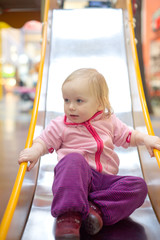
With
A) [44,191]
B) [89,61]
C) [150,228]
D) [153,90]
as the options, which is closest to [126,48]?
[89,61]

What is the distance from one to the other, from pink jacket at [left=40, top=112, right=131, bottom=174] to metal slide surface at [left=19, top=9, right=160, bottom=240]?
248 mm

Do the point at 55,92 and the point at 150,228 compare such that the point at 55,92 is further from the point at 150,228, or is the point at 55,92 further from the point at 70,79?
the point at 150,228

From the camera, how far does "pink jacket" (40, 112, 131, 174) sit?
1.24 meters

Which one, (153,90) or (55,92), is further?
(153,90)

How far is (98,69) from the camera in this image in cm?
217

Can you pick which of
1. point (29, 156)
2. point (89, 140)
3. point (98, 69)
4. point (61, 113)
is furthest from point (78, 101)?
point (98, 69)

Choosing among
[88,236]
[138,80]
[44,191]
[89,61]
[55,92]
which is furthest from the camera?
[89,61]

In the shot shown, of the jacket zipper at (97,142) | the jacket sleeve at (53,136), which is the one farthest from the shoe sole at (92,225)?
the jacket sleeve at (53,136)

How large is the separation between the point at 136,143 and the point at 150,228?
1.21 feet

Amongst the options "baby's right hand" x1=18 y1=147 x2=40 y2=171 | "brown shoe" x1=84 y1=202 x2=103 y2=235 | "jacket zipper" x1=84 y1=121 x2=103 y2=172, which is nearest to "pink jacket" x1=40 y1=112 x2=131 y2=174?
"jacket zipper" x1=84 y1=121 x2=103 y2=172

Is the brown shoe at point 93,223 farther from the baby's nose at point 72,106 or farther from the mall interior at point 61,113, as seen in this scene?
the baby's nose at point 72,106

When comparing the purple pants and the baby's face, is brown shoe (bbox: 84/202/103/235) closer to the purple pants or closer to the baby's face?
the purple pants

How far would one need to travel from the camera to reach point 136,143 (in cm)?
131

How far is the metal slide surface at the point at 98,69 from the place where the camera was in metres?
1.11
